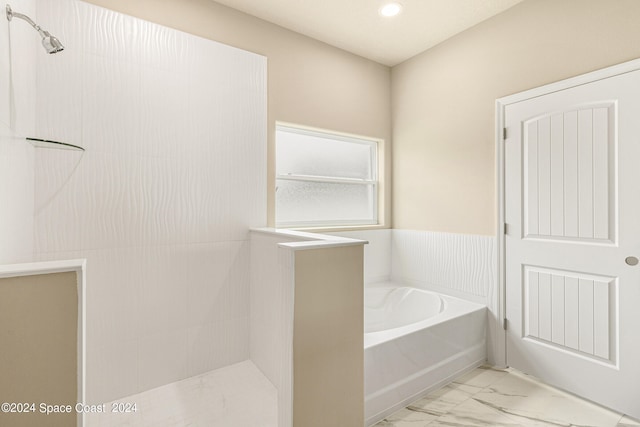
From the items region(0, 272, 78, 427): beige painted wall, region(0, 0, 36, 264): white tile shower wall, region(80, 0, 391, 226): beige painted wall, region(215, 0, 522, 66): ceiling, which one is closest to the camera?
region(0, 272, 78, 427): beige painted wall

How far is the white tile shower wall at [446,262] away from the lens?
2334 millimetres

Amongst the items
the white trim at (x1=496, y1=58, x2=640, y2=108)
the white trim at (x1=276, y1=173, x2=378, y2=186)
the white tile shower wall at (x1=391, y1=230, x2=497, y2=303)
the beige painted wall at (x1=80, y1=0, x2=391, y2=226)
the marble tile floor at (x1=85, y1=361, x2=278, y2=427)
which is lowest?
the marble tile floor at (x1=85, y1=361, x2=278, y2=427)

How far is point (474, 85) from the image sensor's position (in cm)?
239

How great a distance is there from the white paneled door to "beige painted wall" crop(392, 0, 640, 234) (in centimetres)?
18

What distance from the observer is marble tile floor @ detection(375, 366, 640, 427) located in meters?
1.59

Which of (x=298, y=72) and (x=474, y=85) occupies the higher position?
(x=298, y=72)

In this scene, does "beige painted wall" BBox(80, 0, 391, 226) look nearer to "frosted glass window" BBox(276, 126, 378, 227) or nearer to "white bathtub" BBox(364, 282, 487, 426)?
"frosted glass window" BBox(276, 126, 378, 227)

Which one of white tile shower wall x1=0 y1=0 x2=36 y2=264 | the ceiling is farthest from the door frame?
white tile shower wall x1=0 y1=0 x2=36 y2=264

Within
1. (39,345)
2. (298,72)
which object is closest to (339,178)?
(298,72)

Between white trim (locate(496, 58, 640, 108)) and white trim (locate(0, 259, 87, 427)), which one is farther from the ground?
white trim (locate(496, 58, 640, 108))

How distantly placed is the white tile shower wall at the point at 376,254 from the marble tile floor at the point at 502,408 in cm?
114

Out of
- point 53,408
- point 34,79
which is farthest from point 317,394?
point 34,79

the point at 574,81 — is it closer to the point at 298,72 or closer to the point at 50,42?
the point at 298,72

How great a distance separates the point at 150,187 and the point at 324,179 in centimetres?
141
